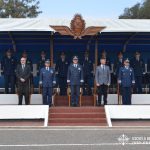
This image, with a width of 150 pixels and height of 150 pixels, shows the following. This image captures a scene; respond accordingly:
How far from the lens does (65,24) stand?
20.5m

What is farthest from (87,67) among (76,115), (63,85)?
(76,115)

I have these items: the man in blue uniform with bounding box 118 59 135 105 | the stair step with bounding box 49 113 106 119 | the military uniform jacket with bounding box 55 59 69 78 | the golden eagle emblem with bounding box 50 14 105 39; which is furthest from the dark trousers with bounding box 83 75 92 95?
the stair step with bounding box 49 113 106 119

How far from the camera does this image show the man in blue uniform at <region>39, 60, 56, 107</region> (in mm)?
19266

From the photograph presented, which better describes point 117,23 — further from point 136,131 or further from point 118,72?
point 136,131

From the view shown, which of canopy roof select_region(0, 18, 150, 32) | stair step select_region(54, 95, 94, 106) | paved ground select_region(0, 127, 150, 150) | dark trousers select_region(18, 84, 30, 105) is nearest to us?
paved ground select_region(0, 127, 150, 150)

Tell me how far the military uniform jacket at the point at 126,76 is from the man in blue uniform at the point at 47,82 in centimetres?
243

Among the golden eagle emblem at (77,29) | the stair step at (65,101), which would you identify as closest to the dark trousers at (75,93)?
the stair step at (65,101)

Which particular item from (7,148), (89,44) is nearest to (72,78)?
(89,44)

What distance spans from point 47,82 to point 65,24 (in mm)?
2567

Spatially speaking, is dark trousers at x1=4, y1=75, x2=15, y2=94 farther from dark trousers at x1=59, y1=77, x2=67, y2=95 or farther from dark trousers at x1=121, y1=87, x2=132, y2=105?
dark trousers at x1=121, y1=87, x2=132, y2=105

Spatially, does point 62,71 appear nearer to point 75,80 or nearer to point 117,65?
point 75,80

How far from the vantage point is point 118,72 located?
2066 cm

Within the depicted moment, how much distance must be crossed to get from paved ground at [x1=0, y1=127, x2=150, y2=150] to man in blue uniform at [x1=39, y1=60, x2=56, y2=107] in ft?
8.91

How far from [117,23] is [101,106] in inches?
137
